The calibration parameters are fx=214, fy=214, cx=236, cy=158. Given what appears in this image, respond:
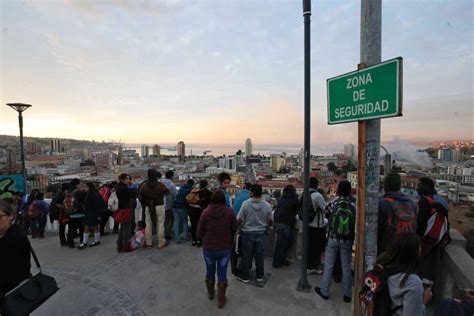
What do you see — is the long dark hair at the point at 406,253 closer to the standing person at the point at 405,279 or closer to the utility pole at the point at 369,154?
the standing person at the point at 405,279

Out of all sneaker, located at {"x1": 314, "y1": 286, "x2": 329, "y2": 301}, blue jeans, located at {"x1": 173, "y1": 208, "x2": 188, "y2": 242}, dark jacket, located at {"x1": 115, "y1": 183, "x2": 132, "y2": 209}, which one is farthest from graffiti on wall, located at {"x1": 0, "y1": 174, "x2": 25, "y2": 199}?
sneaker, located at {"x1": 314, "y1": 286, "x2": 329, "y2": 301}

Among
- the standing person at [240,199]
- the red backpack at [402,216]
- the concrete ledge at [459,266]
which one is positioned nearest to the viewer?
the concrete ledge at [459,266]

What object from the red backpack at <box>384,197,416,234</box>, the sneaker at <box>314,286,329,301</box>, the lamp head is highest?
the lamp head

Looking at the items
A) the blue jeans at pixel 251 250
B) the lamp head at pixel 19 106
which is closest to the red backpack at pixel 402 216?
the blue jeans at pixel 251 250

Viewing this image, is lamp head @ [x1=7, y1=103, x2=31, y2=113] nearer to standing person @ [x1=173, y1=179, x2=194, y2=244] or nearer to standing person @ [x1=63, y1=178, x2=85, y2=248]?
standing person @ [x1=63, y1=178, x2=85, y2=248]

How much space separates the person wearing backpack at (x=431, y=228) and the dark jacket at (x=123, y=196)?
4959mm

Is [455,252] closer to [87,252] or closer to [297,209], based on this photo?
[297,209]

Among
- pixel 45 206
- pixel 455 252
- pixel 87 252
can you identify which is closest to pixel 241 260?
pixel 455 252

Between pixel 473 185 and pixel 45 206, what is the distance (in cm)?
1626

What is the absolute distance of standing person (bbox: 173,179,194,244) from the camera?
487 centimetres

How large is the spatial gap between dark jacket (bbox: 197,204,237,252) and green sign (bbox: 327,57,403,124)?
1.79 m

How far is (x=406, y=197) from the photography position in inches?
105

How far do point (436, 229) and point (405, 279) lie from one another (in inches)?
73.7

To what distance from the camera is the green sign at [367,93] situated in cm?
152
